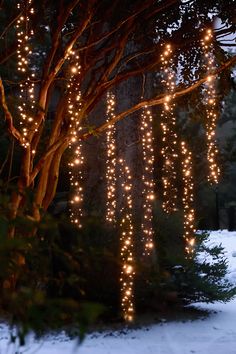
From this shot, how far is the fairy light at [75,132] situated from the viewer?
8156 millimetres

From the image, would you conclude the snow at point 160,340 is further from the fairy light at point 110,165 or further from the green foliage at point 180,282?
the fairy light at point 110,165

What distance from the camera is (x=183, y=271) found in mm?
9320

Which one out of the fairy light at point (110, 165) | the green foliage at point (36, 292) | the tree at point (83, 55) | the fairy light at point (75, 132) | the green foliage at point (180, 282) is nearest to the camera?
the green foliage at point (36, 292)

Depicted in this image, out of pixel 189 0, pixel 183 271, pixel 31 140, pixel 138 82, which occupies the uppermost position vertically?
pixel 189 0

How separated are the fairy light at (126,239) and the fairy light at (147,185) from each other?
0.85 feet

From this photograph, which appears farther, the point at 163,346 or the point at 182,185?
the point at 182,185

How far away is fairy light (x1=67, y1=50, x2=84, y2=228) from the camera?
816cm

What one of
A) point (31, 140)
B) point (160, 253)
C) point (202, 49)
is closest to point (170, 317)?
point (160, 253)

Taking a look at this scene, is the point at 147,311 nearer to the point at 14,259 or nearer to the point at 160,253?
the point at 160,253

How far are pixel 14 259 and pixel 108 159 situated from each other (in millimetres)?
7444

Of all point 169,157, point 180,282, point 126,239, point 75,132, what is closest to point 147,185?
point 126,239

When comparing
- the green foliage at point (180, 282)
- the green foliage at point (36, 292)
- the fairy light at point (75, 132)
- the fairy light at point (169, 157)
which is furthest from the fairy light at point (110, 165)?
the green foliage at point (36, 292)

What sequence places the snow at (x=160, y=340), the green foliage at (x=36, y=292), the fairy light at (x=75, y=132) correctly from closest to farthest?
the green foliage at (x=36, y=292)
the snow at (x=160, y=340)
the fairy light at (x=75, y=132)

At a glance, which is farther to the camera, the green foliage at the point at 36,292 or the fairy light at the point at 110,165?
the fairy light at the point at 110,165
